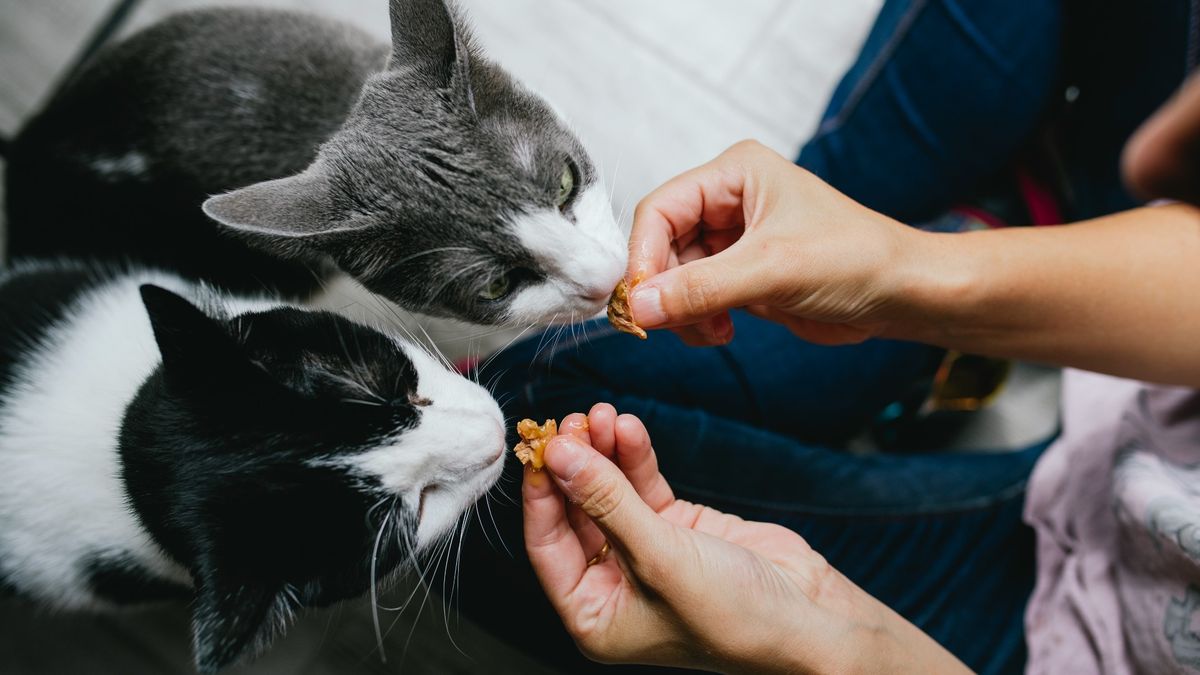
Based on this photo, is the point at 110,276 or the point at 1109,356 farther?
the point at 110,276

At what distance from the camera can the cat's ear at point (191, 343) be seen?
80cm

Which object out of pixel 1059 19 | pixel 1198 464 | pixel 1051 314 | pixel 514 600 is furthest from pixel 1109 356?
pixel 514 600

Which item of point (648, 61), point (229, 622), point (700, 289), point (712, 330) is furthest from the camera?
point (648, 61)

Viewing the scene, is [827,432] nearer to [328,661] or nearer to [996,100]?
[996,100]

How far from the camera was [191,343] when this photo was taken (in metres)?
0.83

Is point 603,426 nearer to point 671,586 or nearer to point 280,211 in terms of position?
point 671,586

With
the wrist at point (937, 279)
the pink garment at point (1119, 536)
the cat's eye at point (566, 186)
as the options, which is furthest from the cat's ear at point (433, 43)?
the pink garment at point (1119, 536)

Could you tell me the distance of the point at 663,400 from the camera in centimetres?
143

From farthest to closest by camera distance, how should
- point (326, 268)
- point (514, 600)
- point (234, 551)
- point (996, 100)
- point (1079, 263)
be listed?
point (996, 100)
point (326, 268)
point (514, 600)
point (1079, 263)
point (234, 551)

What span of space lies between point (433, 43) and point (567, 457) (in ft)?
2.33

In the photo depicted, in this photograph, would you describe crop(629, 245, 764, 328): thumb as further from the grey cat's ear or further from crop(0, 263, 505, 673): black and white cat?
the grey cat's ear

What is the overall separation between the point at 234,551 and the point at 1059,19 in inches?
76.9

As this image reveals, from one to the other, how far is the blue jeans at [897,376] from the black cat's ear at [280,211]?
0.49m

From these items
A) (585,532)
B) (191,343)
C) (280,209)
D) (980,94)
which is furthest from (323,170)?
(980,94)
